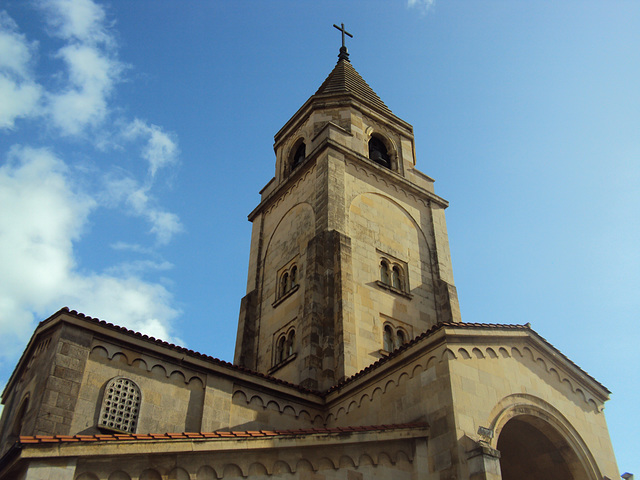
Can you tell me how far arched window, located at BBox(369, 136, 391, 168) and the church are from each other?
2.06 metres

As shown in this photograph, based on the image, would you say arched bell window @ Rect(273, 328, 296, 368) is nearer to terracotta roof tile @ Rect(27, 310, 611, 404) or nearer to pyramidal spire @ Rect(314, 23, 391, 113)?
terracotta roof tile @ Rect(27, 310, 611, 404)

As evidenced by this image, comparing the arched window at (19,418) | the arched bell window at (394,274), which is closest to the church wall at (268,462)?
the arched window at (19,418)

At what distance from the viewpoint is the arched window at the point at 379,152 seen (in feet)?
89.0

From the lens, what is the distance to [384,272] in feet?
75.9

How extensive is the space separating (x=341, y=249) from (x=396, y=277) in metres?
3.00

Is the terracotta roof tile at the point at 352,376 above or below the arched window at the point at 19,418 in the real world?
above

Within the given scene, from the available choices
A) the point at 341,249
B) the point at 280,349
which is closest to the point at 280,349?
the point at 280,349

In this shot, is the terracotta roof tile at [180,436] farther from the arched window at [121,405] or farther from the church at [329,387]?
the arched window at [121,405]

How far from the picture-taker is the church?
11.9m

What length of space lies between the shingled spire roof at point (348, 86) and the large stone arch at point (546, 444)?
688 inches

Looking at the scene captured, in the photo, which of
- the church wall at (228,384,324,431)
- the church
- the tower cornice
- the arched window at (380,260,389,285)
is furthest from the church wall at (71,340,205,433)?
the tower cornice

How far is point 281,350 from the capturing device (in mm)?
22234

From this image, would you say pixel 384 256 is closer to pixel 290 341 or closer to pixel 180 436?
pixel 290 341

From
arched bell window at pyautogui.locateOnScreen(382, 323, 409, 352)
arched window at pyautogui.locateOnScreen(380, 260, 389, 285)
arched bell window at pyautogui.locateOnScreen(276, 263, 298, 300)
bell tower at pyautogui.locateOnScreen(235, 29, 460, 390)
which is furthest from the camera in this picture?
arched bell window at pyautogui.locateOnScreen(276, 263, 298, 300)
